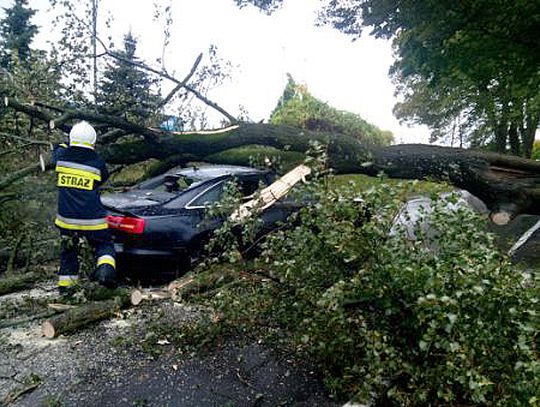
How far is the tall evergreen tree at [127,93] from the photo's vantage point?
5393 millimetres

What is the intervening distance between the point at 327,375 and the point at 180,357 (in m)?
1.18

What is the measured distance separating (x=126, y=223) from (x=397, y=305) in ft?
9.95

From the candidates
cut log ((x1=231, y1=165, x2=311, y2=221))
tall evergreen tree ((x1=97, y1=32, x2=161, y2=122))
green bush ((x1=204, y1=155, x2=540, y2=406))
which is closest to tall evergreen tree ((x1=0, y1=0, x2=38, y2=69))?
tall evergreen tree ((x1=97, y1=32, x2=161, y2=122))

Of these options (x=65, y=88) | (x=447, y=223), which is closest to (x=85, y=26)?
(x=65, y=88)

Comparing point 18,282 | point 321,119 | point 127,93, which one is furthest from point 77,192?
point 321,119

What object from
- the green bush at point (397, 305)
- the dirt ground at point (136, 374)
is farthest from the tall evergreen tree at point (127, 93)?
the green bush at point (397, 305)

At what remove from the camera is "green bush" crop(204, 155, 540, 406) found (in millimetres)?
1945

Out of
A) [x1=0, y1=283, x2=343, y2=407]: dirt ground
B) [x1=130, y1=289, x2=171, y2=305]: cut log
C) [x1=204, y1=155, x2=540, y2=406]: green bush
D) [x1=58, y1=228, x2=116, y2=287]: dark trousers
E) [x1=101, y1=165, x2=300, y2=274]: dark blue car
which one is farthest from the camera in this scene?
[x1=101, y1=165, x2=300, y2=274]: dark blue car

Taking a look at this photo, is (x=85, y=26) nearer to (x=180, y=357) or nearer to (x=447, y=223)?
(x=180, y=357)

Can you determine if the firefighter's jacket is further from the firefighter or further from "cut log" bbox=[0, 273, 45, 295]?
"cut log" bbox=[0, 273, 45, 295]

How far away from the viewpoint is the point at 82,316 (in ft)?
11.5

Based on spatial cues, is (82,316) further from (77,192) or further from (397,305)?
(397,305)

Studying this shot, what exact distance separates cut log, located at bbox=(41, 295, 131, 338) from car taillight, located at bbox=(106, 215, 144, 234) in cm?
72

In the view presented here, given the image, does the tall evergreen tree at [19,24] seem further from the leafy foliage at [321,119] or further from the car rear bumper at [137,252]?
the car rear bumper at [137,252]
